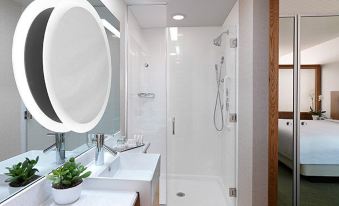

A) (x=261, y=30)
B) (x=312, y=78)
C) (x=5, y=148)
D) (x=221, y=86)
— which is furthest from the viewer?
(x=221, y=86)

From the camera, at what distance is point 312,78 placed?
2039mm

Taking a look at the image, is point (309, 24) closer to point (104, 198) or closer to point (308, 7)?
point (308, 7)

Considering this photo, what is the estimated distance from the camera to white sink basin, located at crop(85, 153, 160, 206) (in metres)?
1.18

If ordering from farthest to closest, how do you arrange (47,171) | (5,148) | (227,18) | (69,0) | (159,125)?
1. (159,125)
2. (227,18)
3. (69,0)
4. (47,171)
5. (5,148)

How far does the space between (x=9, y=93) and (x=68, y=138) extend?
0.51 metres

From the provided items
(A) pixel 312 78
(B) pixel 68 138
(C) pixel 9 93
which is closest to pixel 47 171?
(B) pixel 68 138

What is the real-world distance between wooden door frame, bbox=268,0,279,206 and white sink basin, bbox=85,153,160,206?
970mm

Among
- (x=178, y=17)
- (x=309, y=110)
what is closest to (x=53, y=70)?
(x=178, y=17)

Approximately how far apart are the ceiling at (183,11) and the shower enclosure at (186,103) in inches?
1.1

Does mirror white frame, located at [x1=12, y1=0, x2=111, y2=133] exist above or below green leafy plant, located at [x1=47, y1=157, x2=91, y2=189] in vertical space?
above

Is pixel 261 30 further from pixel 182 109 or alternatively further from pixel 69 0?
pixel 182 109

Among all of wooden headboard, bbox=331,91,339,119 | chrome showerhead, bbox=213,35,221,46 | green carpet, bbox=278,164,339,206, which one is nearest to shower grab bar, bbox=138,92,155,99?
chrome showerhead, bbox=213,35,221,46

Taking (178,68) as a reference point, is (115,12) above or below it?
above

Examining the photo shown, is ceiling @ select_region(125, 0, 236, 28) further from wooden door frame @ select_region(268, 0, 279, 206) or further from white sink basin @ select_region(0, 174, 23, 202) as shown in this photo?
white sink basin @ select_region(0, 174, 23, 202)
